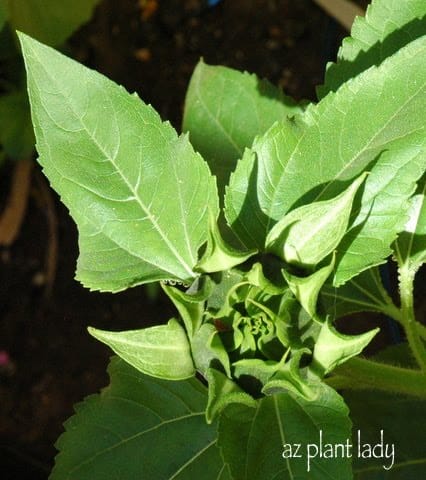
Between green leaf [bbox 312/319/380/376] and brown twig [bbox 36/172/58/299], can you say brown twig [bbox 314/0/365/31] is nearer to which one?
brown twig [bbox 36/172/58/299]

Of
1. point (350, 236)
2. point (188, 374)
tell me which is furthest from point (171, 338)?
point (350, 236)

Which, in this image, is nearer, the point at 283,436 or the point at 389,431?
the point at 283,436

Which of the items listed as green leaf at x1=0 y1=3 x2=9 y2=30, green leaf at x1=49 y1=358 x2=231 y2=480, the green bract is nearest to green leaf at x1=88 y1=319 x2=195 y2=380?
the green bract

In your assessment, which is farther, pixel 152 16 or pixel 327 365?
pixel 152 16

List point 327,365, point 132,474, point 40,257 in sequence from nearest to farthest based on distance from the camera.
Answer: point 327,365
point 132,474
point 40,257

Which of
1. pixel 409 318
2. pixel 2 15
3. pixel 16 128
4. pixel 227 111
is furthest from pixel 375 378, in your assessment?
pixel 16 128

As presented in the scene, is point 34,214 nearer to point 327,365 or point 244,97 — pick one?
point 244,97

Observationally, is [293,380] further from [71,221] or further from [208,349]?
[71,221]
